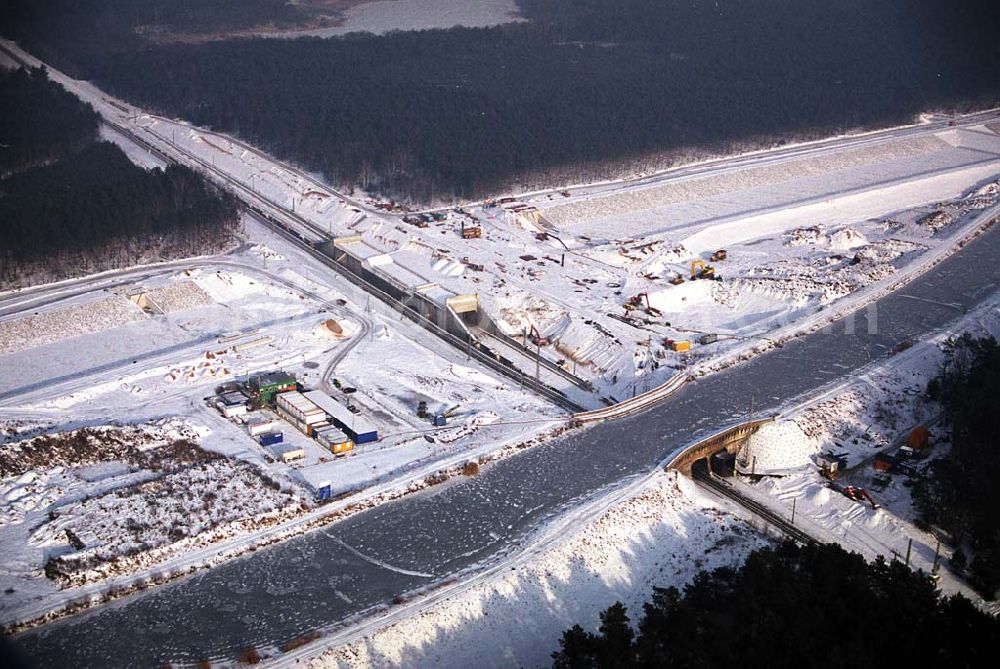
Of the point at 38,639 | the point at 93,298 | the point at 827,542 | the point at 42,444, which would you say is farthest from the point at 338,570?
the point at 93,298

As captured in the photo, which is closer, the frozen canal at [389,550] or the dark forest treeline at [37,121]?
the frozen canal at [389,550]

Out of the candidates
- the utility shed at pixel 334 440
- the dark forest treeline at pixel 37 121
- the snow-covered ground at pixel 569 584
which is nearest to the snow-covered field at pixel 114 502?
the utility shed at pixel 334 440

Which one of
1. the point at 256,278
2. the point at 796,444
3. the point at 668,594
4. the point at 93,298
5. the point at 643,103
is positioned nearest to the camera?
the point at 668,594

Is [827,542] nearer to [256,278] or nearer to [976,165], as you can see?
[256,278]

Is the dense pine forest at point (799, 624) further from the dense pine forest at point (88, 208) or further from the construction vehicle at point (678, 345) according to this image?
the dense pine forest at point (88, 208)

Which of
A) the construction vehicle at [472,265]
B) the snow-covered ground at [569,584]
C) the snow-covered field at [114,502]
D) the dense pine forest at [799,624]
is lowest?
the snow-covered ground at [569,584]

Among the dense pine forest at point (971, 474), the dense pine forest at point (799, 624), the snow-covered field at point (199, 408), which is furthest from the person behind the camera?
the dense pine forest at point (971, 474)

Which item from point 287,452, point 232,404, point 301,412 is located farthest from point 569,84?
point 287,452
